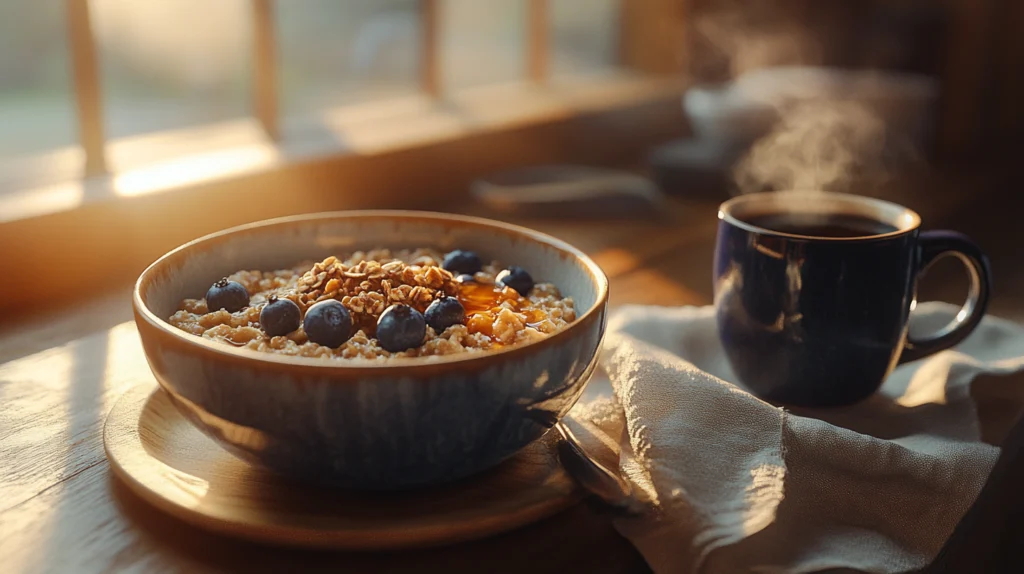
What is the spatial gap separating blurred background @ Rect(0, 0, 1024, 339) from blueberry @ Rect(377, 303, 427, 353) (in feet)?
1.71

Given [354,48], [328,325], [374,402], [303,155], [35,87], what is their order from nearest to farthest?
1. [374,402]
2. [328,325]
3. [303,155]
4. [354,48]
5. [35,87]

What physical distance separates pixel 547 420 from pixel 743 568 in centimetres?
15

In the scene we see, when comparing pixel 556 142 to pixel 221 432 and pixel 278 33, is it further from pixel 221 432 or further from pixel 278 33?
pixel 221 432

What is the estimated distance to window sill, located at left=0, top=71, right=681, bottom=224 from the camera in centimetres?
115

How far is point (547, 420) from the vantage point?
583 mm

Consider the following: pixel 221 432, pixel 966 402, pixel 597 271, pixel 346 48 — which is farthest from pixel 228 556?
pixel 346 48

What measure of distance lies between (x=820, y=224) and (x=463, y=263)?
32 centimetres

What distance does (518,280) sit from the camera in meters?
0.74

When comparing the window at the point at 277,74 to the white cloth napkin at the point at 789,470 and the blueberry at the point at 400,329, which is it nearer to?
the blueberry at the point at 400,329

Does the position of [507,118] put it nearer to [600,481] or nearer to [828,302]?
[828,302]

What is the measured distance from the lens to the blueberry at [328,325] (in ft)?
2.00

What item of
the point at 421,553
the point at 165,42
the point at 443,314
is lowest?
the point at 421,553

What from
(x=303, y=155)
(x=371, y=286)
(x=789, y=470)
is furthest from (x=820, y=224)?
(x=303, y=155)

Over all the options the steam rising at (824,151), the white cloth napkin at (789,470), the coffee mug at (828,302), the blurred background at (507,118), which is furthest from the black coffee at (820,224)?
the steam rising at (824,151)
